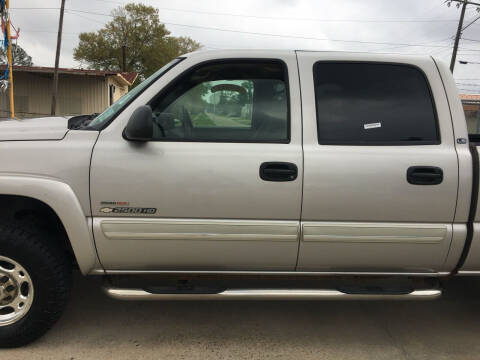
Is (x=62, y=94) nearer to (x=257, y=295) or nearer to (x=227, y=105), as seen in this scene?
(x=227, y=105)

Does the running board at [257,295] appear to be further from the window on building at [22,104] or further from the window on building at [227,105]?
the window on building at [22,104]

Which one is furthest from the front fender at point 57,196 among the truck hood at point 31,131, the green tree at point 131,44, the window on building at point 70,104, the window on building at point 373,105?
the green tree at point 131,44

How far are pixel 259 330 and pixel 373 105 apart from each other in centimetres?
176

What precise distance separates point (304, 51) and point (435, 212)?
51.3 inches

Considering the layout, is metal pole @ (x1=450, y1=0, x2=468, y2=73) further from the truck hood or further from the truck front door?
the truck hood

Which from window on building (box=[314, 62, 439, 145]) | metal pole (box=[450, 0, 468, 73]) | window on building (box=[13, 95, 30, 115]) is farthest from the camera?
window on building (box=[13, 95, 30, 115])

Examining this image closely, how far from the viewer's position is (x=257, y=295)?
8.05 ft

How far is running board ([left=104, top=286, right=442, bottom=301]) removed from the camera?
2.43 metres

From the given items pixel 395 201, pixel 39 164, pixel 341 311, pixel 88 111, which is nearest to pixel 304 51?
pixel 395 201

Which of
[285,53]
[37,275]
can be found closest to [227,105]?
[285,53]

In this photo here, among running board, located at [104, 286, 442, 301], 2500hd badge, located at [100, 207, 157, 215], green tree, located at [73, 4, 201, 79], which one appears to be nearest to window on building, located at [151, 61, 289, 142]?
2500hd badge, located at [100, 207, 157, 215]

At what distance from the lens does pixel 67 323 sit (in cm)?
288

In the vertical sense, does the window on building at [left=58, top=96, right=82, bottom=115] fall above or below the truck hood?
below

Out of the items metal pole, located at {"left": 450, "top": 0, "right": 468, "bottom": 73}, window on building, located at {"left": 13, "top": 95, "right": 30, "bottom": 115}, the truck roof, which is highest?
metal pole, located at {"left": 450, "top": 0, "right": 468, "bottom": 73}
